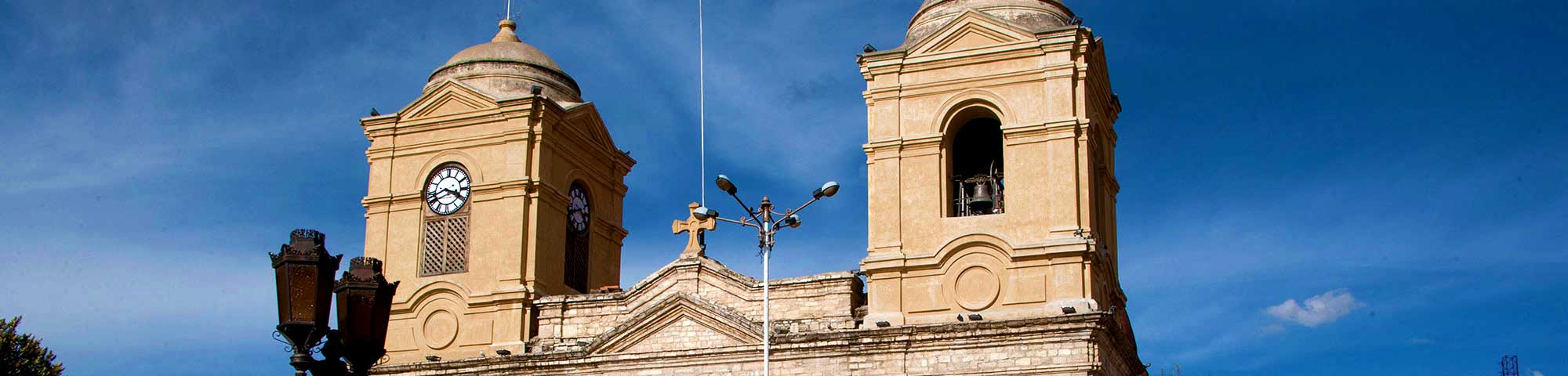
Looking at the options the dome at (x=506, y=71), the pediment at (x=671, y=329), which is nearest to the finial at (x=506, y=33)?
the dome at (x=506, y=71)

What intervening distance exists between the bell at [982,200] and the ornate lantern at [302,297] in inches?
722

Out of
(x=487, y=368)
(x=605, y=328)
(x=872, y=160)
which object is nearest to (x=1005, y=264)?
(x=872, y=160)

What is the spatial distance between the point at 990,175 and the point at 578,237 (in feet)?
28.0

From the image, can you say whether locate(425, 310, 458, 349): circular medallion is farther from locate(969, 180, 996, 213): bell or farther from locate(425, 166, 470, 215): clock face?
locate(969, 180, 996, 213): bell

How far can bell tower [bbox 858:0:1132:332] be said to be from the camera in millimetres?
25344

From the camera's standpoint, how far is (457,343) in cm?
2853

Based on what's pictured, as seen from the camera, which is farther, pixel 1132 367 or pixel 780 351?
pixel 1132 367

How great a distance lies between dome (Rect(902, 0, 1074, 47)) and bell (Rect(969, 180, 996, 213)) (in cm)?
269

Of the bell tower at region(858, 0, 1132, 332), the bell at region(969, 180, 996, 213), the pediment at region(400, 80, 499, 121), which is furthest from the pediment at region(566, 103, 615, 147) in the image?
the bell at region(969, 180, 996, 213)

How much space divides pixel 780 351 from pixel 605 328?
3.58 meters

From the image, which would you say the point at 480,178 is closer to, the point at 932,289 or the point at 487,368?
the point at 487,368

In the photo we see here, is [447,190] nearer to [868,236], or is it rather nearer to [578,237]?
[578,237]

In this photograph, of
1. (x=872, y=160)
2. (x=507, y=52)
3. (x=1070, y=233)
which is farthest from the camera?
(x=507, y=52)

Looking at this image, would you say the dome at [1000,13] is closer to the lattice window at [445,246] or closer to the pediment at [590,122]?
the pediment at [590,122]
